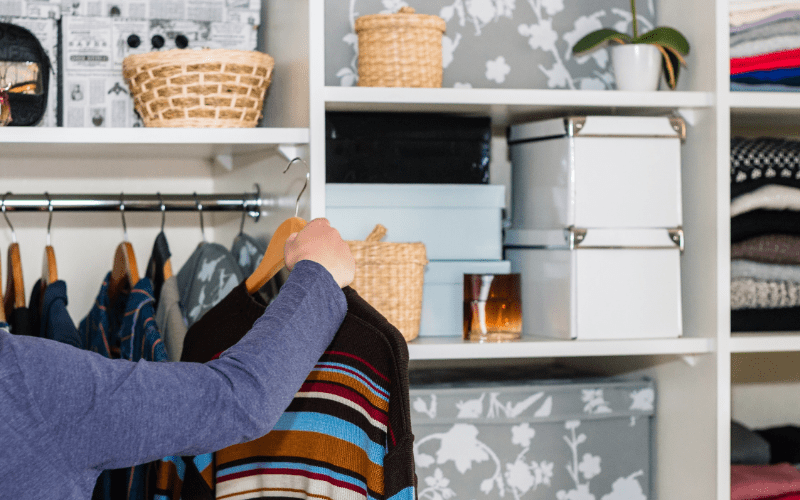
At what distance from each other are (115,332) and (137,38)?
0.48 m

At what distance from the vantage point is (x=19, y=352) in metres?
0.53

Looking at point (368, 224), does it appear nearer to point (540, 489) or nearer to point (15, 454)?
point (540, 489)

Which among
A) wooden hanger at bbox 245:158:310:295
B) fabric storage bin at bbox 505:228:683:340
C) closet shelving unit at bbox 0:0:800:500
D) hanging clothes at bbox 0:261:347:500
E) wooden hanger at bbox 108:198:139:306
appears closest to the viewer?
hanging clothes at bbox 0:261:347:500

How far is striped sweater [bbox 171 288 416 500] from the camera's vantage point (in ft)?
2.52

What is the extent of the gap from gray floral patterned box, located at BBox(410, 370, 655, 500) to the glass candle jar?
13cm

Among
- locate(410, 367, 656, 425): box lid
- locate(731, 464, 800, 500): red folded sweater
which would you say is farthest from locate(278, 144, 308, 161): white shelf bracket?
locate(731, 464, 800, 500): red folded sweater

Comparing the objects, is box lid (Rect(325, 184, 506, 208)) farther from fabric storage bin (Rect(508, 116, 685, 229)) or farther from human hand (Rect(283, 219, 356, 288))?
human hand (Rect(283, 219, 356, 288))

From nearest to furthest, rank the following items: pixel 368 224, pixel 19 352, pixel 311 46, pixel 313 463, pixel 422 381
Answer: pixel 19 352, pixel 313 463, pixel 311 46, pixel 368 224, pixel 422 381

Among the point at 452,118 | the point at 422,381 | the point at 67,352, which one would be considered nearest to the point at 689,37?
the point at 452,118

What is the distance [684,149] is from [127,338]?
0.90 meters

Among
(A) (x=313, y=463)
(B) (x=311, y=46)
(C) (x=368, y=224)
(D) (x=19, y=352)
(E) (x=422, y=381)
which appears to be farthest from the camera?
(E) (x=422, y=381)

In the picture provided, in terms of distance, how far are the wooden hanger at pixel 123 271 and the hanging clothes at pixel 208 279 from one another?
0.30ft

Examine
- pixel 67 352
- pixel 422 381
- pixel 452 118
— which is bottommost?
pixel 422 381

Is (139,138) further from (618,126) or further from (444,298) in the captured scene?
(618,126)
